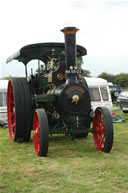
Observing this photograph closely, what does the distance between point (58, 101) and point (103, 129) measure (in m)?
0.96

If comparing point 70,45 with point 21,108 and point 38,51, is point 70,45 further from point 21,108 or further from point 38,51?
point 21,108

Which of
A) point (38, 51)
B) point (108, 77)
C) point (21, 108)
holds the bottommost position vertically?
point (108, 77)

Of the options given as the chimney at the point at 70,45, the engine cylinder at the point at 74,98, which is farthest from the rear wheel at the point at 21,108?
the chimney at the point at 70,45

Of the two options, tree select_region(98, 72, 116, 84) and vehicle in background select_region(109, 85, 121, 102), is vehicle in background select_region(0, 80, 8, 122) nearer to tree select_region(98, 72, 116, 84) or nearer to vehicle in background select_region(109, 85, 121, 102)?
vehicle in background select_region(109, 85, 121, 102)

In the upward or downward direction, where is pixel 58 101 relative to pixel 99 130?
upward

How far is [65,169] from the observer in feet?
15.7

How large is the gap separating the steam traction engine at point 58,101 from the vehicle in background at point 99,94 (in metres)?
4.97

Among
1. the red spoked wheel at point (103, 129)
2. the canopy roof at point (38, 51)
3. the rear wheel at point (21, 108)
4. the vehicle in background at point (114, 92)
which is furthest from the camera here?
the vehicle in background at point (114, 92)

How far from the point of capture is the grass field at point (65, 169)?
12.9ft

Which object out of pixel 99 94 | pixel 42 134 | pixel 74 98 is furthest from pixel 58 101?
pixel 99 94

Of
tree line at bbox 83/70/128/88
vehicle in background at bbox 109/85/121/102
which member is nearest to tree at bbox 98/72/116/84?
tree line at bbox 83/70/128/88

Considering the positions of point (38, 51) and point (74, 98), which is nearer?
point (74, 98)

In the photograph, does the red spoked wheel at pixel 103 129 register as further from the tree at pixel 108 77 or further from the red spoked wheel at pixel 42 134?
the tree at pixel 108 77

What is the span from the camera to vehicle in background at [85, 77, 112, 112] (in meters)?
12.3
